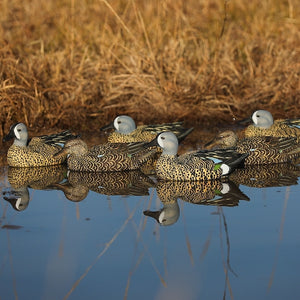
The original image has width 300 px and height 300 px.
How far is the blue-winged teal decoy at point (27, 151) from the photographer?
9320 millimetres

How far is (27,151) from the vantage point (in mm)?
9344

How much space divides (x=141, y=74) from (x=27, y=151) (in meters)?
2.70

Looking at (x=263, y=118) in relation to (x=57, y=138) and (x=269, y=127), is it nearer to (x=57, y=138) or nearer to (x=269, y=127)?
(x=269, y=127)

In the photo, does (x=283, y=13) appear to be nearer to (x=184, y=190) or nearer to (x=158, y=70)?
(x=158, y=70)

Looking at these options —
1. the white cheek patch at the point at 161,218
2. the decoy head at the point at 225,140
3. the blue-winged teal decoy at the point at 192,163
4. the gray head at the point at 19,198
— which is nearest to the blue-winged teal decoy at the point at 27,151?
the gray head at the point at 19,198

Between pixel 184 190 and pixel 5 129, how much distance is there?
361cm

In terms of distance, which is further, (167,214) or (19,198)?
(19,198)

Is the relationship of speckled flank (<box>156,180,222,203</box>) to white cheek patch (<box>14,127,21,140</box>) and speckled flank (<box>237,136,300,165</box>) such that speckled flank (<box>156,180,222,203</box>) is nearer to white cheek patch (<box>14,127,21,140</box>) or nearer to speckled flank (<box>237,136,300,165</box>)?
speckled flank (<box>237,136,300,165</box>)

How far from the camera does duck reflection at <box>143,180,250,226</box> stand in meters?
7.08

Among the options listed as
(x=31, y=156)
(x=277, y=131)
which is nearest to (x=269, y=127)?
(x=277, y=131)

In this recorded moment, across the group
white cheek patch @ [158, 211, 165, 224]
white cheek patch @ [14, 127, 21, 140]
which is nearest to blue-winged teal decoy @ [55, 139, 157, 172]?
white cheek patch @ [14, 127, 21, 140]

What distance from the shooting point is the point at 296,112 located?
1167 centimetres

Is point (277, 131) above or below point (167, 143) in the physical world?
below

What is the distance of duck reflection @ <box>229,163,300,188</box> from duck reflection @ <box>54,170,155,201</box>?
1.01m
